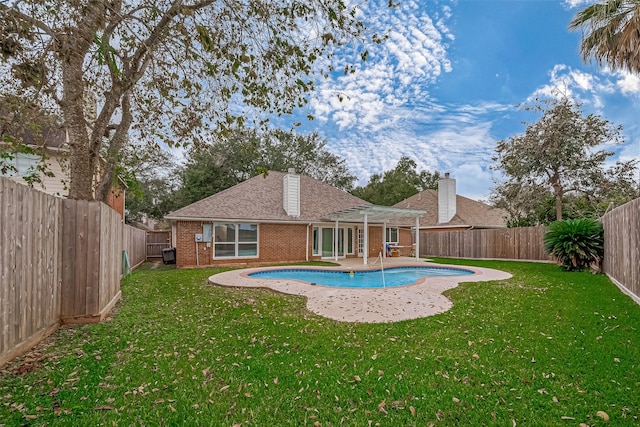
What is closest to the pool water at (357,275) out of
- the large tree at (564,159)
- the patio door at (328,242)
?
the patio door at (328,242)

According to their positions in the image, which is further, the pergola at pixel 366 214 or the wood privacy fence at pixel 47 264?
the pergola at pixel 366 214

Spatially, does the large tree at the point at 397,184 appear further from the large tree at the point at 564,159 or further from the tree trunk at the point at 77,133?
the tree trunk at the point at 77,133

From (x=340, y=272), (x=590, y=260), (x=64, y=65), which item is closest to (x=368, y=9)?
(x=64, y=65)

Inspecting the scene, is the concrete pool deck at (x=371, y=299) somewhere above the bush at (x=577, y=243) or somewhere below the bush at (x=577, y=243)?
below

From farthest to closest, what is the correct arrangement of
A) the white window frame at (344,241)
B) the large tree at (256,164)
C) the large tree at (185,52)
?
1. the large tree at (256,164)
2. the white window frame at (344,241)
3. the large tree at (185,52)

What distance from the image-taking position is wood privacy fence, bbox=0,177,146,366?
11.5 ft

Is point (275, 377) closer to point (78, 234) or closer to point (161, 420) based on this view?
point (161, 420)

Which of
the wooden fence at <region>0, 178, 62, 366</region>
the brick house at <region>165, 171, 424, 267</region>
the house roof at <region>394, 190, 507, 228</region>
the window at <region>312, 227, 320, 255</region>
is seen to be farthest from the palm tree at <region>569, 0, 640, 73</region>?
the house roof at <region>394, 190, 507, 228</region>

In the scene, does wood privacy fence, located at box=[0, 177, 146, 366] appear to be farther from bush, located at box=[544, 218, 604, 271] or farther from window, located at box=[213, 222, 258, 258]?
bush, located at box=[544, 218, 604, 271]

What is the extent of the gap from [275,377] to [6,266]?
3013 millimetres

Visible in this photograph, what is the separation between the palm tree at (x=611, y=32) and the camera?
7.83 meters

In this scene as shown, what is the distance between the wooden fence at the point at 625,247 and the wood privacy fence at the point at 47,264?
9796 mm

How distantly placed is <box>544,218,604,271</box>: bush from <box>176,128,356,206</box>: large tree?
1505 centimetres

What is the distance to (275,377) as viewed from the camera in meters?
3.45
